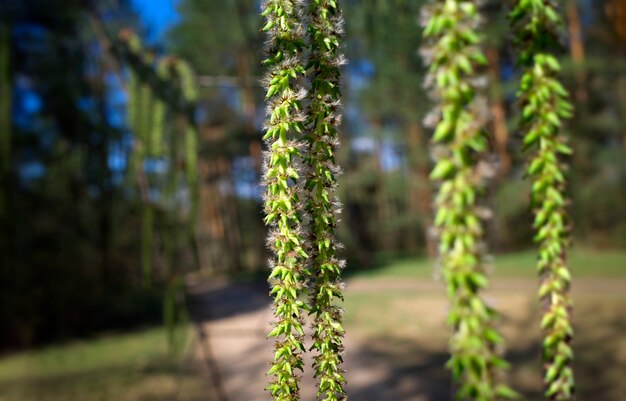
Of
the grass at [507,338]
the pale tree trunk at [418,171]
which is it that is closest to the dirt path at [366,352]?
the grass at [507,338]

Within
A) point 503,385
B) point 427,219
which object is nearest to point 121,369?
point 503,385

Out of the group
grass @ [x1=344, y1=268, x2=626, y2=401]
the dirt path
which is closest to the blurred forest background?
the dirt path

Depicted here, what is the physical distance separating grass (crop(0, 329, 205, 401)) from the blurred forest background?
0.43 meters

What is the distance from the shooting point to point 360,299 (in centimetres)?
1255

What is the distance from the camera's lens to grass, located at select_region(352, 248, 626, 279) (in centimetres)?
1420

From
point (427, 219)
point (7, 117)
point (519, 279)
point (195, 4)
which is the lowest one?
point (519, 279)

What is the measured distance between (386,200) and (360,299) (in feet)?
51.3

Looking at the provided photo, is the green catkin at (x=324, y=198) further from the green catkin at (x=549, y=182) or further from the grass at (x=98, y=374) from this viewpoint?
the grass at (x=98, y=374)

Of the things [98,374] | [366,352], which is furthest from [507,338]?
[98,374]

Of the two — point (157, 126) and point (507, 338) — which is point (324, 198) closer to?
point (157, 126)

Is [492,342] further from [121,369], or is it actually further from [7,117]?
[121,369]

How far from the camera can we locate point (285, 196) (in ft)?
2.01

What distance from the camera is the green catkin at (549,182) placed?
2.53 feet

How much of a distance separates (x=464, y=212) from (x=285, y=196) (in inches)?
8.5
